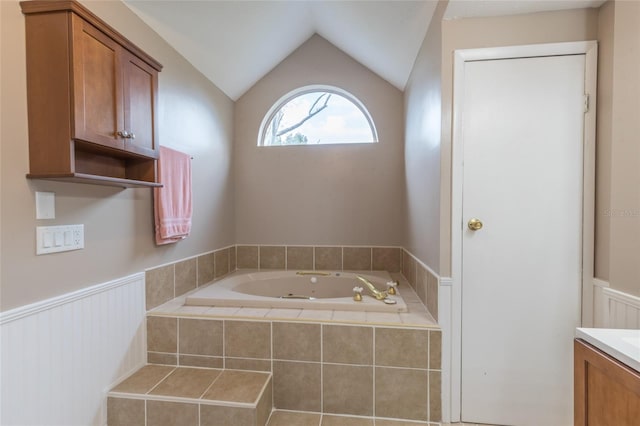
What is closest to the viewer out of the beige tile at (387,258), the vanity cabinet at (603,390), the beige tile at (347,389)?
the vanity cabinet at (603,390)

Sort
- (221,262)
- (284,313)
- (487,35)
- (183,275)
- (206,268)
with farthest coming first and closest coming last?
(221,262) → (206,268) → (183,275) → (284,313) → (487,35)

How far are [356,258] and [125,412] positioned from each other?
2003 mm

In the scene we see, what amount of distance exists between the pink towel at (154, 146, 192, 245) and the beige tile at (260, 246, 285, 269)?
0.96 metres

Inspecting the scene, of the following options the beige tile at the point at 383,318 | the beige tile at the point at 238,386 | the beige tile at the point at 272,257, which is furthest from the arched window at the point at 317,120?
the beige tile at the point at 238,386

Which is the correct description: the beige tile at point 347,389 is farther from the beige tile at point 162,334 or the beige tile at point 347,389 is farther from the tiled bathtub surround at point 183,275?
the tiled bathtub surround at point 183,275

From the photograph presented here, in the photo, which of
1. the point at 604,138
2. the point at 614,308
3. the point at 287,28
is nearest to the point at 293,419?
the point at 614,308

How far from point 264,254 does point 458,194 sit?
1.98 metres

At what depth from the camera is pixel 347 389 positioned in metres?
1.56

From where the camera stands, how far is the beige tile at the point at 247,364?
162 cm

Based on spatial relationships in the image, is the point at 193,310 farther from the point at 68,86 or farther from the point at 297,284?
the point at 68,86

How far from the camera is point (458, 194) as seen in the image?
1.52m

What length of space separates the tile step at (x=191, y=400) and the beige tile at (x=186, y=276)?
1.96 feet

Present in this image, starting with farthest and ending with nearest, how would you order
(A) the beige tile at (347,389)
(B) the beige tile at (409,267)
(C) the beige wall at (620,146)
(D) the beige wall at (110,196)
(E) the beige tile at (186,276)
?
(B) the beige tile at (409,267) < (E) the beige tile at (186,276) < (A) the beige tile at (347,389) < (C) the beige wall at (620,146) < (D) the beige wall at (110,196)

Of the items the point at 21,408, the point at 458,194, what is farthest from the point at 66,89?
the point at 458,194
